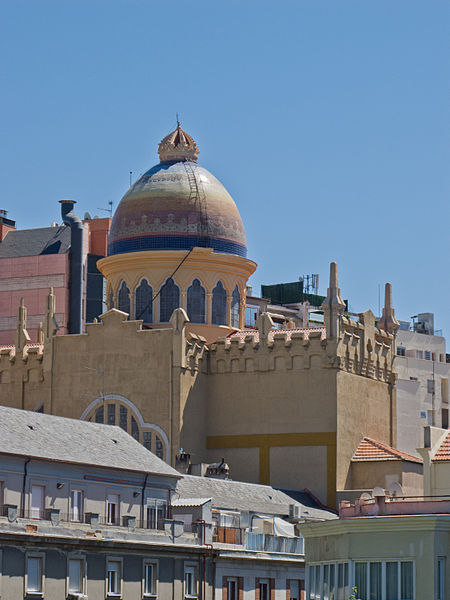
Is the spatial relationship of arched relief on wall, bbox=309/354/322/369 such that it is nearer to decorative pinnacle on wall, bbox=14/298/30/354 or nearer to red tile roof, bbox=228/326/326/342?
red tile roof, bbox=228/326/326/342

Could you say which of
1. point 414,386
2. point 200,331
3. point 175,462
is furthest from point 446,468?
point 414,386

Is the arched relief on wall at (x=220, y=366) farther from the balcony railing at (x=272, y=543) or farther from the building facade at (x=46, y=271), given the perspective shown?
the building facade at (x=46, y=271)

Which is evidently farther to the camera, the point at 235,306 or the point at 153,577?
the point at 235,306

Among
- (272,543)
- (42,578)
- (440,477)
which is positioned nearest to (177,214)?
(272,543)

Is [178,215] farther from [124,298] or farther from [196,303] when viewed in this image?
[124,298]

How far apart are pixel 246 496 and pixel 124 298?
1709 cm

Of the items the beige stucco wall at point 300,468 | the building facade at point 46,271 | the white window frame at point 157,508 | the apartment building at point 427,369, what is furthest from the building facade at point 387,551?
the apartment building at point 427,369

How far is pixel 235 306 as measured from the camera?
87.6 metres

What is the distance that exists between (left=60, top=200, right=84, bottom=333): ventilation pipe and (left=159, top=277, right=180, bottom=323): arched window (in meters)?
24.6

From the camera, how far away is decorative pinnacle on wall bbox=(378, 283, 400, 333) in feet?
286

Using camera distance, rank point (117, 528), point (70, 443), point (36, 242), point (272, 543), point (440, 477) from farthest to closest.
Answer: point (36, 242) < point (272, 543) < point (70, 443) < point (117, 528) < point (440, 477)

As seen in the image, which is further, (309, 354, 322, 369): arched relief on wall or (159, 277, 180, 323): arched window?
(159, 277, 180, 323): arched window

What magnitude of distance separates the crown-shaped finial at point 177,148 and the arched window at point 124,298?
7.39 metres

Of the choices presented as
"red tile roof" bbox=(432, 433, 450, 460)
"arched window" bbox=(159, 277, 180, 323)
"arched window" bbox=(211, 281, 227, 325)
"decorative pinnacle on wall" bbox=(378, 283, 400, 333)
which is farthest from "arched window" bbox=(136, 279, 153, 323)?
"red tile roof" bbox=(432, 433, 450, 460)
